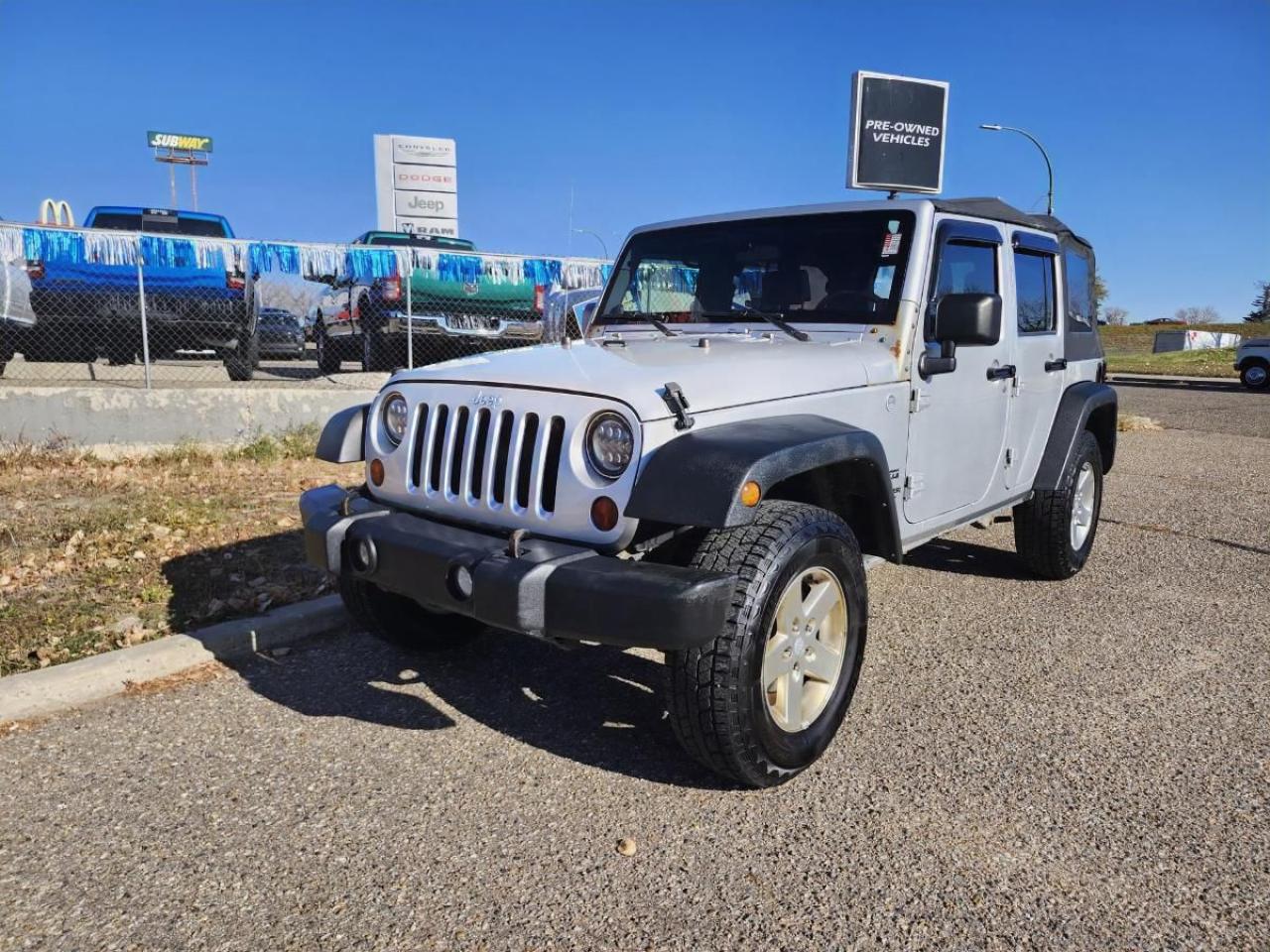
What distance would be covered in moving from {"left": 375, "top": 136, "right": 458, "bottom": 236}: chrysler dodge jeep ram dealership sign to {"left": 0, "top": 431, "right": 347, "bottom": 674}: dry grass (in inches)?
1216

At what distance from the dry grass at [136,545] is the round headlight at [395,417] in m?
1.51

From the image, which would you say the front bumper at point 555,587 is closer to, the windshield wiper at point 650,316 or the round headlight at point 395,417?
the round headlight at point 395,417

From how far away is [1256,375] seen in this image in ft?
76.2

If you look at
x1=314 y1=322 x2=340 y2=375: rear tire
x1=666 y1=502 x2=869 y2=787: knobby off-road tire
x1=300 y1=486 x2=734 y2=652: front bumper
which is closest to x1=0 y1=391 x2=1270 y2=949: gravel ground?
x1=666 y1=502 x2=869 y2=787: knobby off-road tire

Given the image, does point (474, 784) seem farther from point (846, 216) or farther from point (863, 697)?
point (846, 216)

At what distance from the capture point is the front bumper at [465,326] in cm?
1010

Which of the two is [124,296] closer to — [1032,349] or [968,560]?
[968,560]

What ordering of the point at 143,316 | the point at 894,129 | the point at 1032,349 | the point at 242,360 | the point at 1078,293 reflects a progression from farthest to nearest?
the point at 894,129 < the point at 242,360 < the point at 143,316 < the point at 1078,293 < the point at 1032,349

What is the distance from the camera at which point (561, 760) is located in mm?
3092

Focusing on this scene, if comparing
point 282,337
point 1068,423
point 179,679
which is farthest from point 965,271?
point 282,337

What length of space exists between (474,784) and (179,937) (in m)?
0.93

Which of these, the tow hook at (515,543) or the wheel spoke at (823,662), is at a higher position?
the tow hook at (515,543)

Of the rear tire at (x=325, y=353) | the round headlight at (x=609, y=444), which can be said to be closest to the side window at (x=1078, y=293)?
the round headlight at (x=609, y=444)

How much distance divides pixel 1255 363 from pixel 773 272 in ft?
80.0
